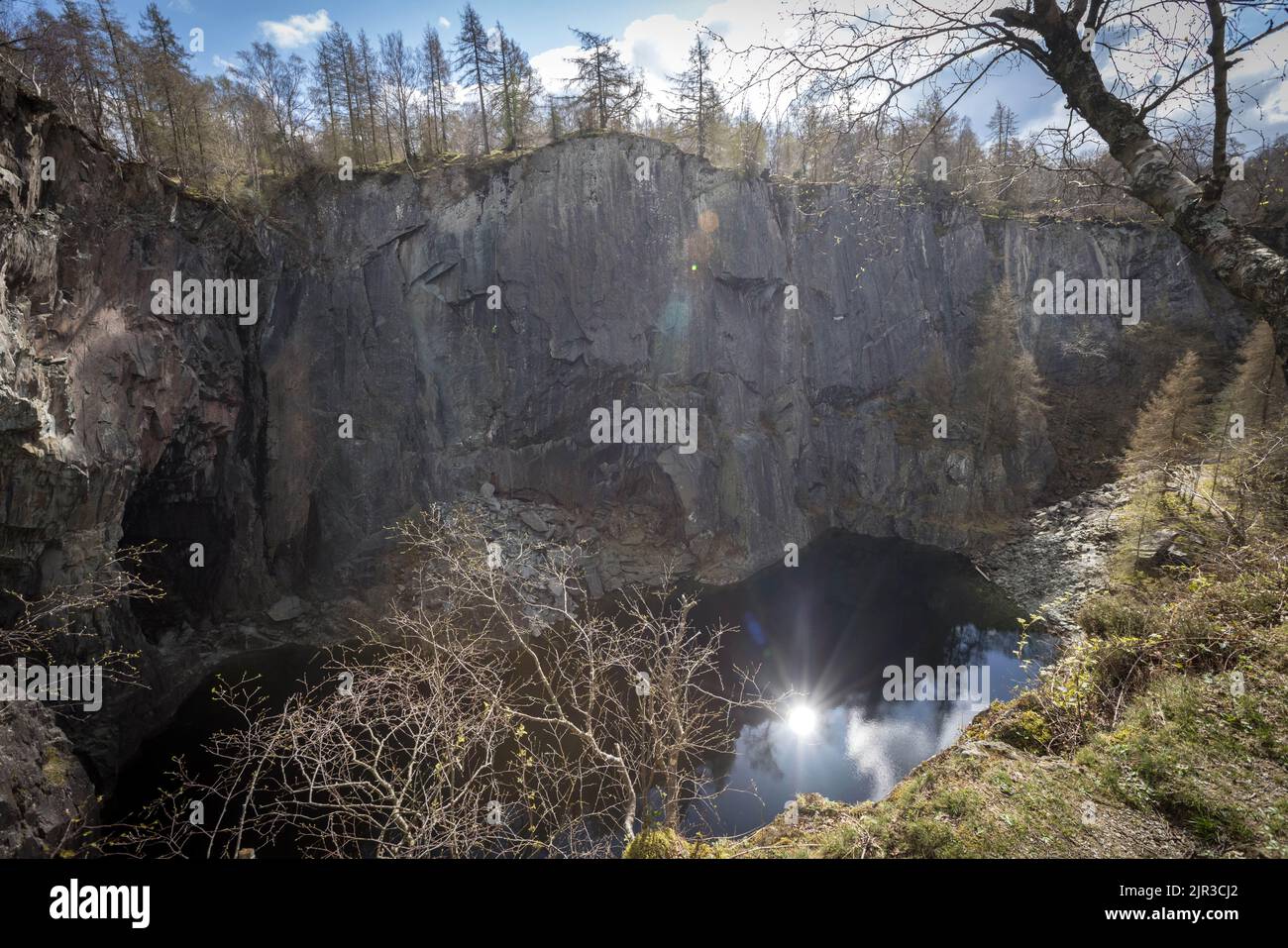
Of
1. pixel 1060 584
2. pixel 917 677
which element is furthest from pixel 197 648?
pixel 1060 584

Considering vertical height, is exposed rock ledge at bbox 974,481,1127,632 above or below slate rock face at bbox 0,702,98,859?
above

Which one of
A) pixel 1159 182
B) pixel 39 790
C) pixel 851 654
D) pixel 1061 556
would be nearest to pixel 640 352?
pixel 851 654

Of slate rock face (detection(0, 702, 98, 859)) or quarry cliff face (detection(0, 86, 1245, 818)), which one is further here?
quarry cliff face (detection(0, 86, 1245, 818))

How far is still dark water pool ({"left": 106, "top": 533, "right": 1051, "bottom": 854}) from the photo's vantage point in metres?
11.4

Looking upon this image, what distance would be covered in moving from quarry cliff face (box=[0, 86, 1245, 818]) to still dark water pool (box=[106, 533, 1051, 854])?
1.32 meters

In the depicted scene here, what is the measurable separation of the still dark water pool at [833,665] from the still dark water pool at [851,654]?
4cm

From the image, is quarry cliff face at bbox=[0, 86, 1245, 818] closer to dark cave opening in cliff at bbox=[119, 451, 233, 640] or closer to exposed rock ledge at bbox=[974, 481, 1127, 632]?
dark cave opening in cliff at bbox=[119, 451, 233, 640]

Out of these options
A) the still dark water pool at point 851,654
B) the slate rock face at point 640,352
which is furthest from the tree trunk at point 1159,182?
the slate rock face at point 640,352

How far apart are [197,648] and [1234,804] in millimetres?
19874

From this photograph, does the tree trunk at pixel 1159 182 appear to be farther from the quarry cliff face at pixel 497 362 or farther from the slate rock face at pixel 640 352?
the slate rock face at pixel 640 352

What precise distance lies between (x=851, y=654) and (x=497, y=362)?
602 inches

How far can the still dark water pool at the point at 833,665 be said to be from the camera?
11391 millimetres

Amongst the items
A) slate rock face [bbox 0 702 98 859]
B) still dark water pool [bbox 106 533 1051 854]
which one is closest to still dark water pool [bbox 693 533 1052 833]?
still dark water pool [bbox 106 533 1051 854]

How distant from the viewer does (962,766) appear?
452 centimetres
